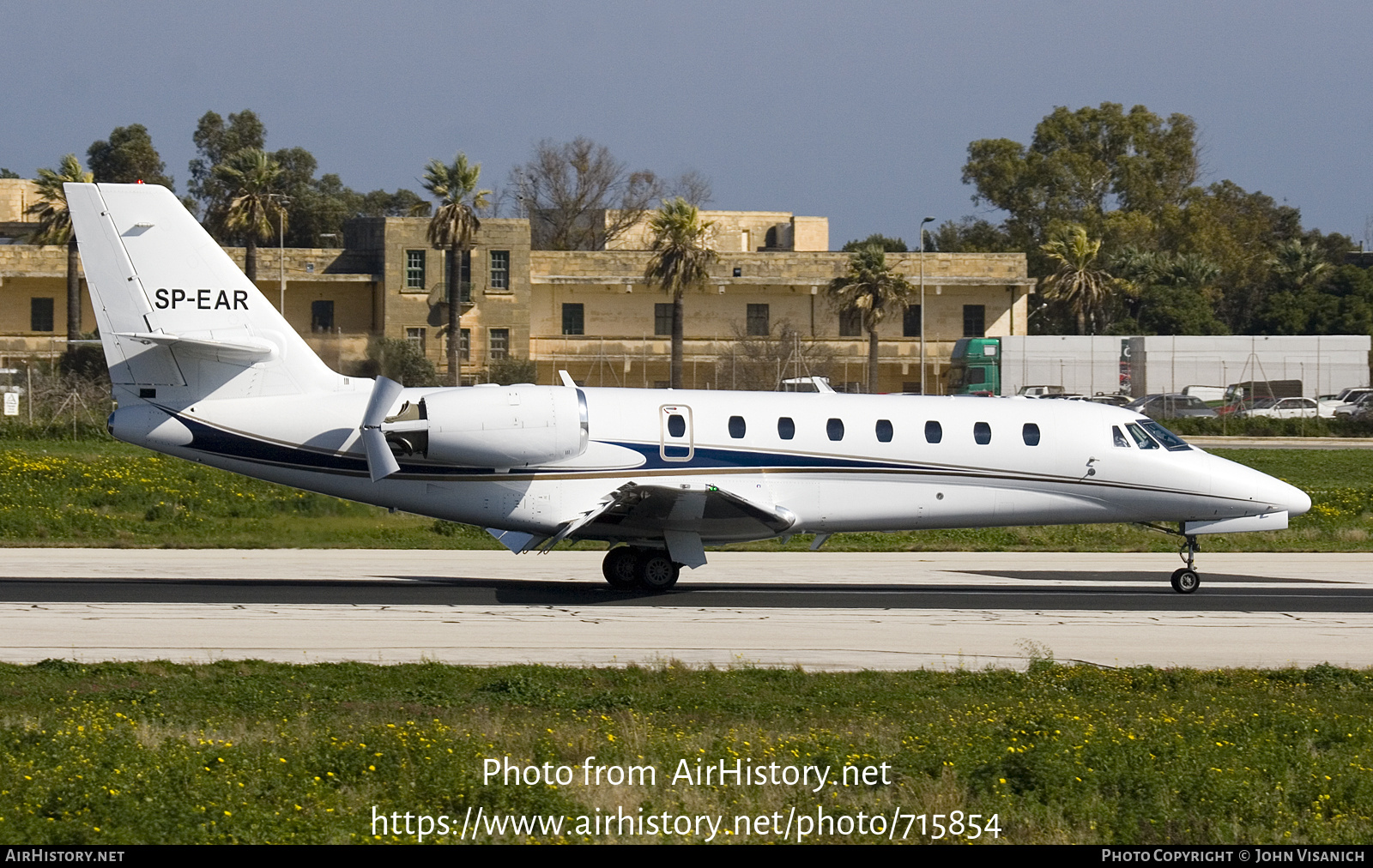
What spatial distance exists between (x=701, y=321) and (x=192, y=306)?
47.5 meters

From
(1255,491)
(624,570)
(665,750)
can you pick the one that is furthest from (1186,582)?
(665,750)

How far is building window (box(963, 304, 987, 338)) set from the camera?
67.3 m

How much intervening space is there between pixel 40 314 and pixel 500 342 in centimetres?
1959

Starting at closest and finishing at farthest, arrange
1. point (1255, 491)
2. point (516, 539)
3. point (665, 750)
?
point (665, 750)
point (516, 539)
point (1255, 491)

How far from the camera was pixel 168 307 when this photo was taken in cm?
1875

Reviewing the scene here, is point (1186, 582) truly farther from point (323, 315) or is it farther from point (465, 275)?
point (323, 315)

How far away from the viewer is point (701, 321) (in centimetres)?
6569

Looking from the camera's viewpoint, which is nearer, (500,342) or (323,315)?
(500,342)

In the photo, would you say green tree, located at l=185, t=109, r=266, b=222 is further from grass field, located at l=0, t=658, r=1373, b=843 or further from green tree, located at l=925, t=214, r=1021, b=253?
grass field, located at l=0, t=658, r=1373, b=843

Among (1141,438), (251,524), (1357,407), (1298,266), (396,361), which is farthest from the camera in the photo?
(1298,266)

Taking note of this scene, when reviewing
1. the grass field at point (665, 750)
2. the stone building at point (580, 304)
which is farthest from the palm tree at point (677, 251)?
the grass field at point (665, 750)

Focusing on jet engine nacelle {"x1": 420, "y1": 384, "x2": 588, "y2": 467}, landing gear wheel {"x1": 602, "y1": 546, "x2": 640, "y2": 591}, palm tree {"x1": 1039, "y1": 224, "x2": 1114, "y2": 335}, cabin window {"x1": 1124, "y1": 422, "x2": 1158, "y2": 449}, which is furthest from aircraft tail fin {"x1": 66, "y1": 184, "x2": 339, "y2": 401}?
palm tree {"x1": 1039, "y1": 224, "x2": 1114, "y2": 335}

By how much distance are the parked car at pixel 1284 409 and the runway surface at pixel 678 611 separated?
110ft
